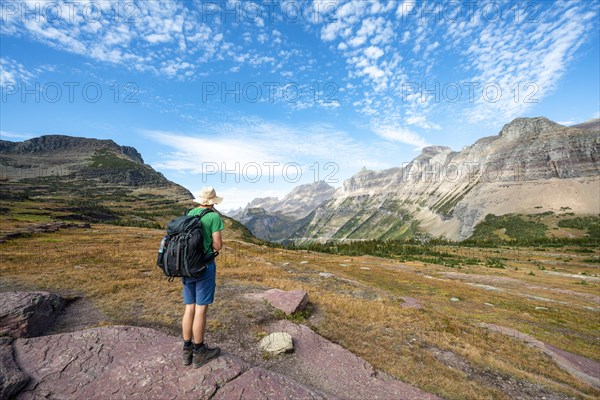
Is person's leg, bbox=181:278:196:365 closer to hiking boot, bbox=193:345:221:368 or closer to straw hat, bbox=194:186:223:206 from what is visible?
hiking boot, bbox=193:345:221:368

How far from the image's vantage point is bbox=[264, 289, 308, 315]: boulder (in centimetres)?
1488

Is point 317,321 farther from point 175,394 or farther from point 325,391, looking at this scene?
point 175,394

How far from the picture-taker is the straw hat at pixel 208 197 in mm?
8516

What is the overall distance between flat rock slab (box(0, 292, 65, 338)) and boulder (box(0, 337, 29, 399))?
236 centimetres

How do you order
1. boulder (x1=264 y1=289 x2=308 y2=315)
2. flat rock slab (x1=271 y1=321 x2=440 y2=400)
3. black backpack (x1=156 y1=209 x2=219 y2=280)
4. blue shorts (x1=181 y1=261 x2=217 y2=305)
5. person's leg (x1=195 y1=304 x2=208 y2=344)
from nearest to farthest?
black backpack (x1=156 y1=209 x2=219 y2=280), person's leg (x1=195 y1=304 x2=208 y2=344), blue shorts (x1=181 y1=261 x2=217 y2=305), flat rock slab (x1=271 y1=321 x2=440 y2=400), boulder (x1=264 y1=289 x2=308 y2=315)

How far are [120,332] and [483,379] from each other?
14.8 meters

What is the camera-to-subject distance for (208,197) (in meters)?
8.62

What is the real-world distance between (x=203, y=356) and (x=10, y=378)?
177 inches

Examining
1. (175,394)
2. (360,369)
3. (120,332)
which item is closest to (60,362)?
(120,332)

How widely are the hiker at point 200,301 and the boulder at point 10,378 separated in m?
3.84

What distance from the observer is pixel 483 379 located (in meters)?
11.6

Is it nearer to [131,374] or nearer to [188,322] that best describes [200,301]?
[188,322]

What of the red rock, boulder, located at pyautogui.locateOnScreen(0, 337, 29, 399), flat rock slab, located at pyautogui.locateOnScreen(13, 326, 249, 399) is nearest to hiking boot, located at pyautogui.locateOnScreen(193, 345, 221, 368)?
flat rock slab, located at pyautogui.locateOnScreen(13, 326, 249, 399)

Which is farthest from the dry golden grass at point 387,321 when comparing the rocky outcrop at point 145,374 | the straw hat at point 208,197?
the straw hat at point 208,197
